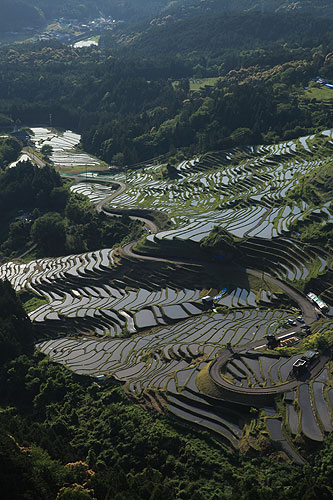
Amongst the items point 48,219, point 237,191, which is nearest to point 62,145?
point 48,219

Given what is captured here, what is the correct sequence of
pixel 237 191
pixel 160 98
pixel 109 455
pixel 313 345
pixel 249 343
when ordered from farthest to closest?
pixel 160 98 < pixel 237 191 < pixel 249 343 < pixel 313 345 < pixel 109 455

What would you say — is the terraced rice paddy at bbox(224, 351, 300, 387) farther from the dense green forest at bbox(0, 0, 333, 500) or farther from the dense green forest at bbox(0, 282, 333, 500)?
the dense green forest at bbox(0, 0, 333, 500)

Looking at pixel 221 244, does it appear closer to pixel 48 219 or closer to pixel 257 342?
pixel 257 342

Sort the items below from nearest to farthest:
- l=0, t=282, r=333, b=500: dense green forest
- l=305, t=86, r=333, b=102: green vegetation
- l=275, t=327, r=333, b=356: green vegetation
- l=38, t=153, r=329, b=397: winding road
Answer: l=0, t=282, r=333, b=500: dense green forest < l=38, t=153, r=329, b=397: winding road < l=275, t=327, r=333, b=356: green vegetation < l=305, t=86, r=333, b=102: green vegetation

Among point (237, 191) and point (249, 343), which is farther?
point (237, 191)

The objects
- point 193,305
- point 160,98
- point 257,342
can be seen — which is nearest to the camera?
point 257,342

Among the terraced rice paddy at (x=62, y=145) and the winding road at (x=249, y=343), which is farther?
the terraced rice paddy at (x=62, y=145)

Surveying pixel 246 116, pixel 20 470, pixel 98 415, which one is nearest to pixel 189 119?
pixel 246 116

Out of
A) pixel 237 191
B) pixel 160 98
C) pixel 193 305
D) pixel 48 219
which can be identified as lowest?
pixel 193 305

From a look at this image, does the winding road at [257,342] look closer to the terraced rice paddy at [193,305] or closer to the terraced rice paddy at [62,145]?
the terraced rice paddy at [193,305]

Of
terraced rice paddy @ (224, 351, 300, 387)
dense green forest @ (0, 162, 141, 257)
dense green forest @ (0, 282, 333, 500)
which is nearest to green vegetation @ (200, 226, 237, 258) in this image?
dense green forest @ (0, 162, 141, 257)

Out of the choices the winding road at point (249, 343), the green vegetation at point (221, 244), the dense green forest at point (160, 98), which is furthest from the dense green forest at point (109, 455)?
the dense green forest at point (160, 98)
